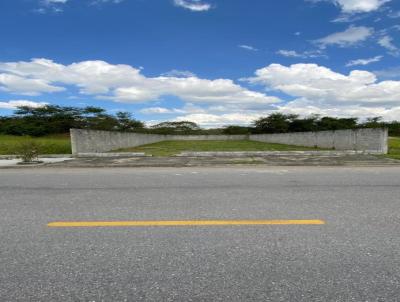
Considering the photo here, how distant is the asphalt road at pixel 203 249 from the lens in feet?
8.55

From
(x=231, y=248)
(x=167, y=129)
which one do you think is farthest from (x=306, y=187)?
(x=167, y=129)

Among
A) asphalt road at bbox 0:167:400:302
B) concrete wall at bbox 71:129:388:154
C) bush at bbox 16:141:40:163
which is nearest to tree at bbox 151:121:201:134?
concrete wall at bbox 71:129:388:154

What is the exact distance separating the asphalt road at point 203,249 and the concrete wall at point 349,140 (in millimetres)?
11765

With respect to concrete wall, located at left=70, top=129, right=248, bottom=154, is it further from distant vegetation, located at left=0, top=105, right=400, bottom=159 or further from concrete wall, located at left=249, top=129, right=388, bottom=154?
concrete wall, located at left=249, top=129, right=388, bottom=154

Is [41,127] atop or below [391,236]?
atop

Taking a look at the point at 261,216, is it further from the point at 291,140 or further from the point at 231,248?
the point at 291,140

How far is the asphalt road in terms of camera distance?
2.61 m

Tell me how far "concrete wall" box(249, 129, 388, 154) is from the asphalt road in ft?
38.6

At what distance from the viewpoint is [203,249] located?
3.45m

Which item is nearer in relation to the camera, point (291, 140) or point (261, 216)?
point (261, 216)

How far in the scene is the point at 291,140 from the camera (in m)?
33.7

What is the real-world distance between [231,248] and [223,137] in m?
68.6

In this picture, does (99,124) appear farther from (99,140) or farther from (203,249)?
(203,249)

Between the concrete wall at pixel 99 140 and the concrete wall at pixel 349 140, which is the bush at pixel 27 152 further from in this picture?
the concrete wall at pixel 349 140
